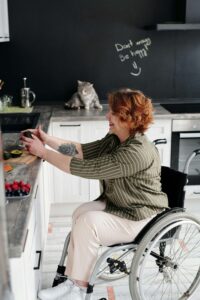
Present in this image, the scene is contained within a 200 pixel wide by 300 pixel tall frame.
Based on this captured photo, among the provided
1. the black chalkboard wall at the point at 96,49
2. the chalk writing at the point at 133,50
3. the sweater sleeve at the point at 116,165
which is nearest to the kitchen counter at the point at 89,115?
the black chalkboard wall at the point at 96,49

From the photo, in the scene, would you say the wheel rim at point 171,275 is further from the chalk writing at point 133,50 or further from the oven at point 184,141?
the chalk writing at point 133,50

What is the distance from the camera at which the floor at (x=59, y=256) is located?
2324mm

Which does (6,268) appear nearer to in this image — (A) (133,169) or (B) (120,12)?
(A) (133,169)

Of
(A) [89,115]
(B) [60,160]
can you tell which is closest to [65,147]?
(B) [60,160]

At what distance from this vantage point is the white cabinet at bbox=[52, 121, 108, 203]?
330cm

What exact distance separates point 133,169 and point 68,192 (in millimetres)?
1705

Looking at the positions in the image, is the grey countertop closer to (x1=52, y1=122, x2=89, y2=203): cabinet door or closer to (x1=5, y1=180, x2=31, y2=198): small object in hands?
(x1=5, y1=180, x2=31, y2=198): small object in hands

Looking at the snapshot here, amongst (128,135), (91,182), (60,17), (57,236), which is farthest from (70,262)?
(60,17)

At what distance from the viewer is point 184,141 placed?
3.41 meters

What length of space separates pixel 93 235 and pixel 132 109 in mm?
610

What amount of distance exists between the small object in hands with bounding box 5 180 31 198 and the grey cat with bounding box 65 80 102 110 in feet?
6.40

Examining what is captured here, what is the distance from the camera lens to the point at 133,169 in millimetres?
1832

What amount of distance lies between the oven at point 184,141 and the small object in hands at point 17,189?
1.96 meters

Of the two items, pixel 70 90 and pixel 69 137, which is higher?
pixel 70 90
